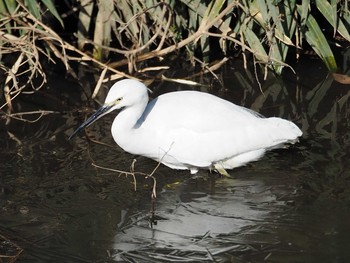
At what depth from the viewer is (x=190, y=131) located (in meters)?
5.60

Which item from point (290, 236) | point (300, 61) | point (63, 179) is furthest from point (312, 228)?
point (300, 61)

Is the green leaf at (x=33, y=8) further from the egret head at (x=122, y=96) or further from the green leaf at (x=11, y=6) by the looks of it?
the egret head at (x=122, y=96)

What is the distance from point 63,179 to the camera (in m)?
5.61

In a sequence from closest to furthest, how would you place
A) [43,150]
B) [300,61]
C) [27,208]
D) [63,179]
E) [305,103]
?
[27,208] < [63,179] < [43,150] < [305,103] < [300,61]

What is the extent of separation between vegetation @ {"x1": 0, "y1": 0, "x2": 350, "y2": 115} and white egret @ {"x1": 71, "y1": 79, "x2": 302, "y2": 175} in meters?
1.05

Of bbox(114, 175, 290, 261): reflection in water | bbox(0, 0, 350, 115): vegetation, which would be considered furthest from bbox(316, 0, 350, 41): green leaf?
bbox(114, 175, 290, 261): reflection in water

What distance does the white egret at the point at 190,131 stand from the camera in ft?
18.3

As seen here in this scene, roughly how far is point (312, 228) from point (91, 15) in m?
3.55

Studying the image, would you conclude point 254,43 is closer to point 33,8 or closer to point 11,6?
point 33,8

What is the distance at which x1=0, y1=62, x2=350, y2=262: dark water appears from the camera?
4.69 metres

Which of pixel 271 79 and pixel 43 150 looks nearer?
pixel 43 150

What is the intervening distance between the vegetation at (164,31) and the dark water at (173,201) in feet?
1.66

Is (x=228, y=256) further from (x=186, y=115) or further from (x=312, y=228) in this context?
(x=186, y=115)

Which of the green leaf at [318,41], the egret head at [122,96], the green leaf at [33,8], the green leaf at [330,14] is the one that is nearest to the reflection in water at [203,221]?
the egret head at [122,96]
